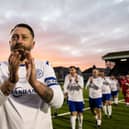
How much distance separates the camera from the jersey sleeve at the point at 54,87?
9.26 feet

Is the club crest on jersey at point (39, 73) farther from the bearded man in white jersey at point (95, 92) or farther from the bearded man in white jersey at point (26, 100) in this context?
the bearded man in white jersey at point (95, 92)

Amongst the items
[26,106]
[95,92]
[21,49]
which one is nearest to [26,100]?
[26,106]

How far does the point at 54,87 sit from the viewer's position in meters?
2.87

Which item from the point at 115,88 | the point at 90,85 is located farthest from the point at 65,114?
the point at 115,88

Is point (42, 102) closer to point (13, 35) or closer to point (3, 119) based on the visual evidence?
point (3, 119)

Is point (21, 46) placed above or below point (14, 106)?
above

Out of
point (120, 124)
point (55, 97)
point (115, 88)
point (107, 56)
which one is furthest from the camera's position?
point (107, 56)

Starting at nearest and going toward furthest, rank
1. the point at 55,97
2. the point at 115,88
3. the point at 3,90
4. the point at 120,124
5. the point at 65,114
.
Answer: the point at 3,90, the point at 55,97, the point at 120,124, the point at 65,114, the point at 115,88

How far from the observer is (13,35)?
2.85 metres

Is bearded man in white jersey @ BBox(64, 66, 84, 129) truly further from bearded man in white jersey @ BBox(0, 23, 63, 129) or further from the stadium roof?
the stadium roof

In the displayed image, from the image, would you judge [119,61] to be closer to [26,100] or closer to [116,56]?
[116,56]

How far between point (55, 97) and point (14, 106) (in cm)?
34

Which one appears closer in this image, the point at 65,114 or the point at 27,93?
the point at 27,93

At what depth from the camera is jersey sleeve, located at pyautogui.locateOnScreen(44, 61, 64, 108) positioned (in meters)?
2.82
